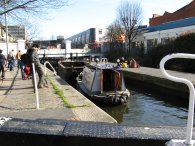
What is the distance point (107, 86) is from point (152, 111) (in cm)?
336

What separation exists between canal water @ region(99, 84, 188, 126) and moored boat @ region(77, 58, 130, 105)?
0.40 metres

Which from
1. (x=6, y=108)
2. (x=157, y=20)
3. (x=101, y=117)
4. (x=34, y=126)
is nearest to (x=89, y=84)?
(x=6, y=108)

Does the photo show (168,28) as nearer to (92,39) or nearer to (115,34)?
(115,34)

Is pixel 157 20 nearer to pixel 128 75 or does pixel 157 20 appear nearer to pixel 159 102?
pixel 128 75

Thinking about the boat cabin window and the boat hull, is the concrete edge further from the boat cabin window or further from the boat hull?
the boat cabin window

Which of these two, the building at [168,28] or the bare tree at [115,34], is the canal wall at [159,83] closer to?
the building at [168,28]

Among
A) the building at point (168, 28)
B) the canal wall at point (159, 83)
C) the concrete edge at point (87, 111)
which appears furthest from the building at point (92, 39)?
the concrete edge at point (87, 111)

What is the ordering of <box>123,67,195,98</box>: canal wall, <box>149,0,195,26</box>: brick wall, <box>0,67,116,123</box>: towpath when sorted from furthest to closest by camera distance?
<box>149,0,195,26</box>: brick wall, <box>123,67,195,98</box>: canal wall, <box>0,67,116,123</box>: towpath

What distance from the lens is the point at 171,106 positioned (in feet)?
53.0

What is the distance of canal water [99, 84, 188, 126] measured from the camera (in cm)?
1309

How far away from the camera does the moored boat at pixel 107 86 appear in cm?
1570

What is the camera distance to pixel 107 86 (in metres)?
17.7

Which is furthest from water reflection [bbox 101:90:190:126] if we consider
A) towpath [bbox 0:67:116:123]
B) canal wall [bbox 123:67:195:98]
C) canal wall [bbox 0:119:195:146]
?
canal wall [bbox 0:119:195:146]

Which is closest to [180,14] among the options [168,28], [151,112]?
[168,28]
